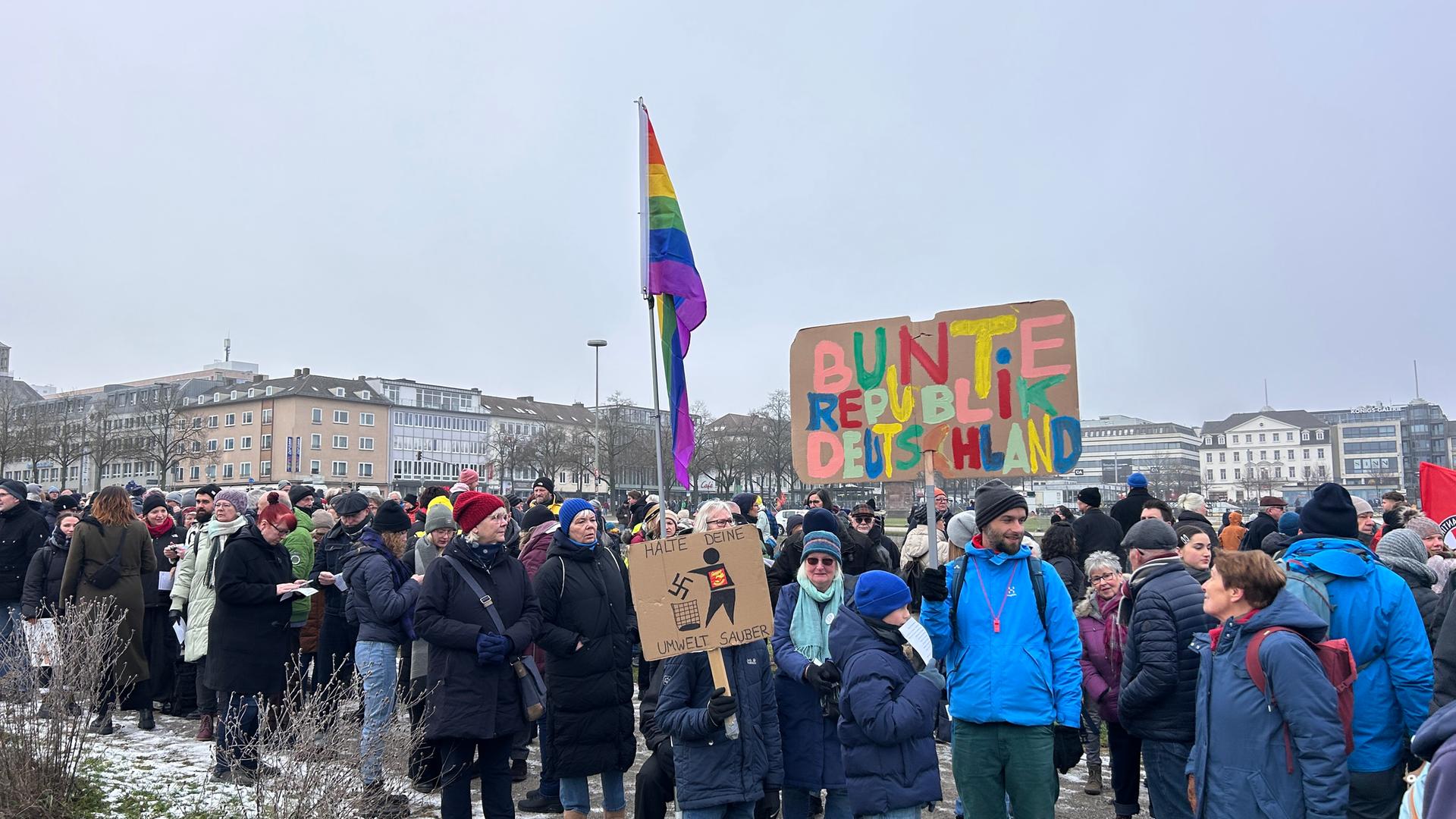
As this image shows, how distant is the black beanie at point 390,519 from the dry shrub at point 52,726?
1.83m

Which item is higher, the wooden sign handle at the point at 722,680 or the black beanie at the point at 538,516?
the black beanie at the point at 538,516

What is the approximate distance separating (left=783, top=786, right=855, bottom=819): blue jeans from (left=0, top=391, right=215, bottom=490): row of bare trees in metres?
63.8

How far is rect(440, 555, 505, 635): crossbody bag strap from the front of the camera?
5.58m

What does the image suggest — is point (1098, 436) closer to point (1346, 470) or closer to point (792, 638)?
point (1346, 470)

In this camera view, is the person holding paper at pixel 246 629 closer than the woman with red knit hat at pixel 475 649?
No

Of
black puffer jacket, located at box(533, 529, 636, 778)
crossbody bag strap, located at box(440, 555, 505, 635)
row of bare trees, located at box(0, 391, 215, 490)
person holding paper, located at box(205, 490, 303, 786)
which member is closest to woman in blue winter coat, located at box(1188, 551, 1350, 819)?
black puffer jacket, located at box(533, 529, 636, 778)

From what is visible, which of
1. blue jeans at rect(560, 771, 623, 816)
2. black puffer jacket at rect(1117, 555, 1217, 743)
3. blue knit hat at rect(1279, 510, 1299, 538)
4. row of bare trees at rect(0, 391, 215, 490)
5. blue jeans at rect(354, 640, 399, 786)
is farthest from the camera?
row of bare trees at rect(0, 391, 215, 490)

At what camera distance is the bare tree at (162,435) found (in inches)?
2679

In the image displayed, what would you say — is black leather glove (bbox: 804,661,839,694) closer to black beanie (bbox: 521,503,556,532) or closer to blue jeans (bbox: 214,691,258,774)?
black beanie (bbox: 521,503,556,532)

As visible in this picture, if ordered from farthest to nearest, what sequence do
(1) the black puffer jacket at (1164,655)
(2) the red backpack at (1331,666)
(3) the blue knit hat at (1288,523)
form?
(3) the blue knit hat at (1288,523) → (1) the black puffer jacket at (1164,655) → (2) the red backpack at (1331,666)

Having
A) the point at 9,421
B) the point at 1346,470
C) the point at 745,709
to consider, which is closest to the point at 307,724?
the point at 745,709

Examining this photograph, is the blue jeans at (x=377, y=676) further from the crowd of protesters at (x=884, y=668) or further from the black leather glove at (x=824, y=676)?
the black leather glove at (x=824, y=676)

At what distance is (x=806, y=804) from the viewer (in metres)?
5.45

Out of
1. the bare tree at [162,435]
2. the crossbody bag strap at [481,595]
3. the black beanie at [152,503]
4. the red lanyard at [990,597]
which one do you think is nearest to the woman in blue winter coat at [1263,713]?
the red lanyard at [990,597]
